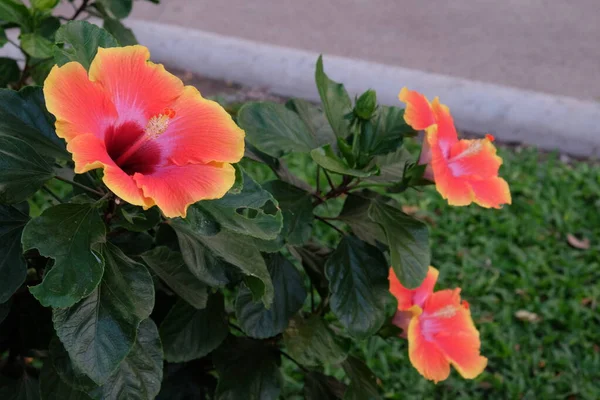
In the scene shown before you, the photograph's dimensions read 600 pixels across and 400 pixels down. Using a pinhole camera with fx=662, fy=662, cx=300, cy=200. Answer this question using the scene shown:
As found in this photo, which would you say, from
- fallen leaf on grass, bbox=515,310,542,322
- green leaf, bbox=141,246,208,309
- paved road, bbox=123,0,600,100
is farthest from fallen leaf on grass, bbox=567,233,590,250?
green leaf, bbox=141,246,208,309

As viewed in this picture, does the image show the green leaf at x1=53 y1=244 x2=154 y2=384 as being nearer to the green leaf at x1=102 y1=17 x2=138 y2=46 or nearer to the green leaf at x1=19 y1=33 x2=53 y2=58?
the green leaf at x1=19 y1=33 x2=53 y2=58

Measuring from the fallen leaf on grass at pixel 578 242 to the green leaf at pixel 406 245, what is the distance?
2.21 m

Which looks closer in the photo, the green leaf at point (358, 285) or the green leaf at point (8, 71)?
the green leaf at point (358, 285)

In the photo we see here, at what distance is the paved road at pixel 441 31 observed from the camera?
448cm

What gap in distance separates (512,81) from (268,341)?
346 cm

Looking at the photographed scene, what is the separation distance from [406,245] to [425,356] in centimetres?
28

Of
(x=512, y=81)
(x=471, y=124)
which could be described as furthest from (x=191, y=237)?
(x=512, y=81)

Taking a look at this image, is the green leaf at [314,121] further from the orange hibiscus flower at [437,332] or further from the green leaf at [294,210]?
the orange hibiscus flower at [437,332]

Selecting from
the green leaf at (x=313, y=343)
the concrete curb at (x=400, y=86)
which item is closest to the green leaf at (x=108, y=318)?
the green leaf at (x=313, y=343)

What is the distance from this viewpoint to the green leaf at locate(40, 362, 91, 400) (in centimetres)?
108

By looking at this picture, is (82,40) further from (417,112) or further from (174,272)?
(417,112)

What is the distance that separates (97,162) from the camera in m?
0.77

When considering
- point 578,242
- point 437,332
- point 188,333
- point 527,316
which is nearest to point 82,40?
point 188,333

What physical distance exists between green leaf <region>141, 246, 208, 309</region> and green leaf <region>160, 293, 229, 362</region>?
12 centimetres
